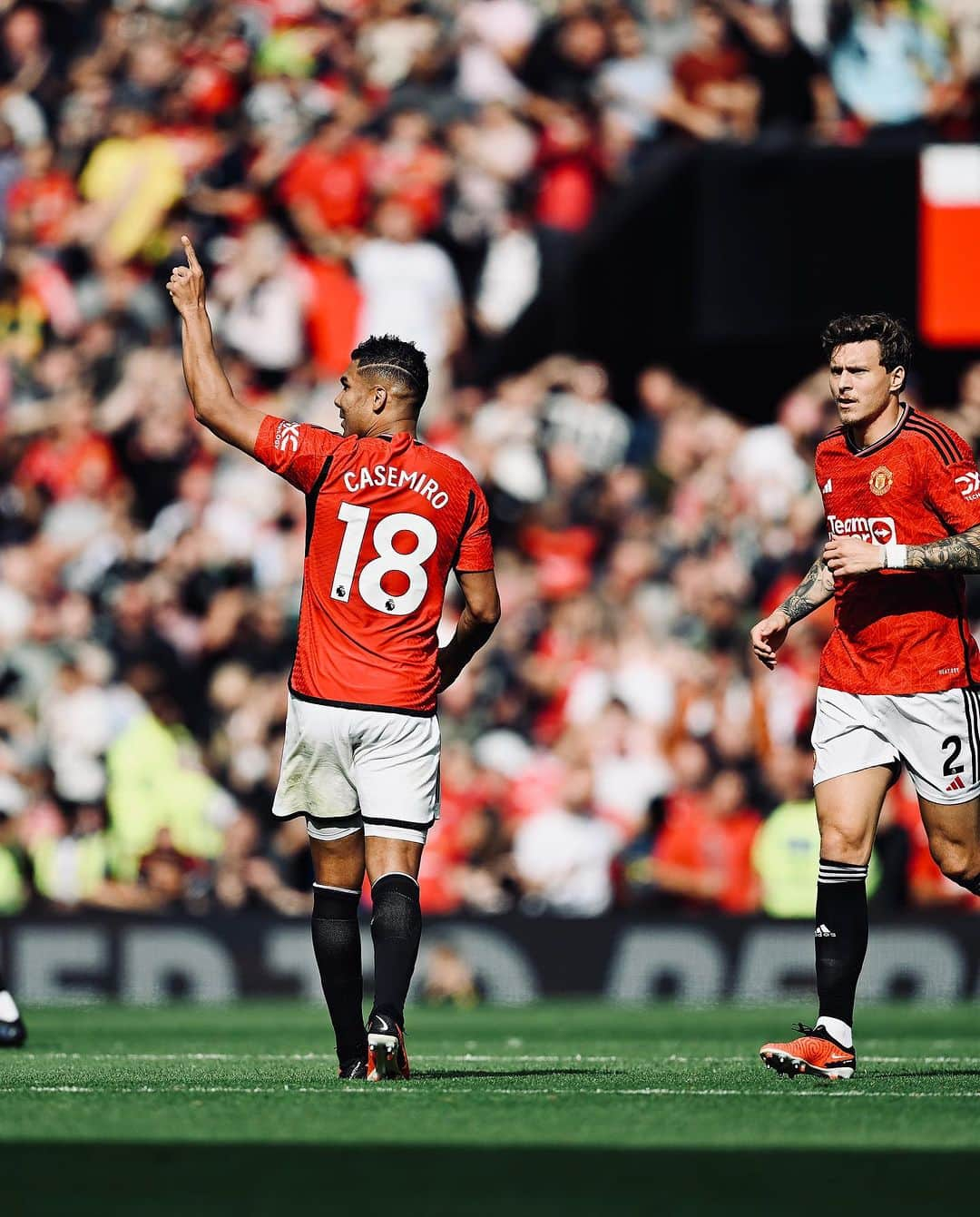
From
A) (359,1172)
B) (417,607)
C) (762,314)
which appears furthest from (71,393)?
(359,1172)

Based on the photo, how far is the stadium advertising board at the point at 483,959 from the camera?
41.3 ft

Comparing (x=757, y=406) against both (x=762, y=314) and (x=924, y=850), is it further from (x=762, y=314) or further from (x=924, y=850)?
(x=924, y=850)

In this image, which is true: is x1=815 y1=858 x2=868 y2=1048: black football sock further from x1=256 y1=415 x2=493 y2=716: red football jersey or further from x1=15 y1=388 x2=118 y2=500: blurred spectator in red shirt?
x1=15 y1=388 x2=118 y2=500: blurred spectator in red shirt

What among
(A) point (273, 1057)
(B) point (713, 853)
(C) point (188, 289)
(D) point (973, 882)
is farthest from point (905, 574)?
(B) point (713, 853)

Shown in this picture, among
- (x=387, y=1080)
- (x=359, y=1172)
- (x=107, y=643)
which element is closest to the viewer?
(x=359, y=1172)

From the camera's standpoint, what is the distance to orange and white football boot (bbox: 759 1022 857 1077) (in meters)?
6.76

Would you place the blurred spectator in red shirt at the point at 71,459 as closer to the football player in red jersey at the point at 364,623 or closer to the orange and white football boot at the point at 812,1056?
the football player in red jersey at the point at 364,623

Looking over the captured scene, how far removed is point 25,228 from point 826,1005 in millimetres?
11165

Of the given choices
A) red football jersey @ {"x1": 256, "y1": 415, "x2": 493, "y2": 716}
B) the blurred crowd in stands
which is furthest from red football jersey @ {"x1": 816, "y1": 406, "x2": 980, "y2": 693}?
the blurred crowd in stands

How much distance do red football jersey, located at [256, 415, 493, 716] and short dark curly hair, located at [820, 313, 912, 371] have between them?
1.18 meters

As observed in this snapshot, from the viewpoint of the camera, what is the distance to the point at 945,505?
6.96 metres

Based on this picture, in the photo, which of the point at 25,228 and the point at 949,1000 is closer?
the point at 949,1000

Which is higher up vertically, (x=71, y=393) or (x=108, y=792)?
(x=71, y=393)

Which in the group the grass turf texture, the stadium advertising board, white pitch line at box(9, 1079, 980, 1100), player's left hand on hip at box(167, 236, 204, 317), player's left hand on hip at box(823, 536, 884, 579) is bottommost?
the grass turf texture
